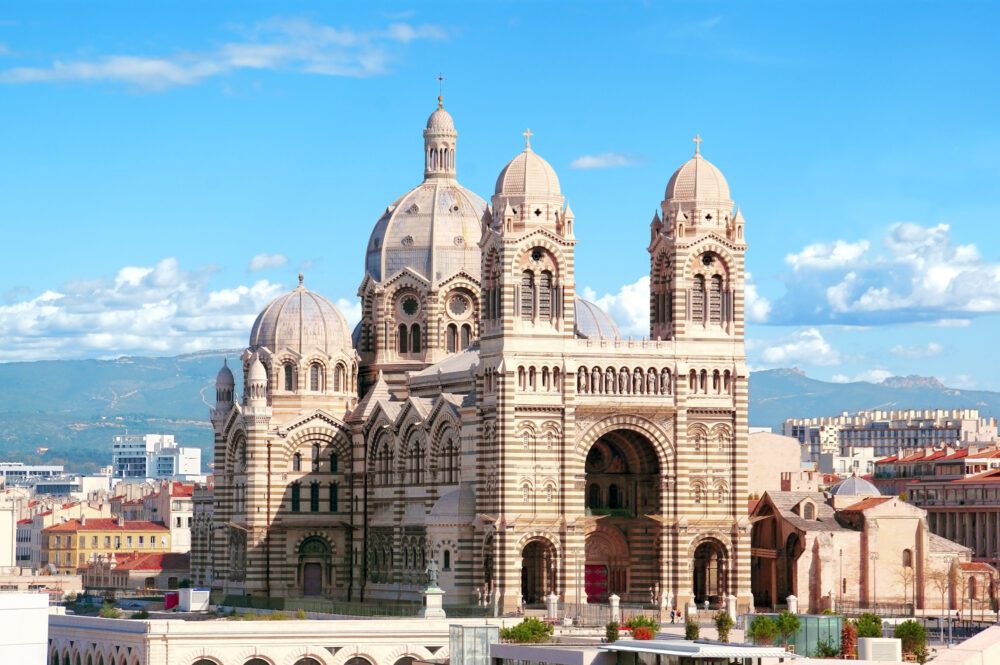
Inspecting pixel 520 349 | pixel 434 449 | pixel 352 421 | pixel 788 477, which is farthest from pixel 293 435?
pixel 788 477

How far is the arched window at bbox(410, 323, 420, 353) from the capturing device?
124125 mm

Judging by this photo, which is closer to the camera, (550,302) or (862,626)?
(862,626)

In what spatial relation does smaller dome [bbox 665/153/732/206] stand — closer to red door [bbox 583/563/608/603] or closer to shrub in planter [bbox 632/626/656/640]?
red door [bbox 583/563/608/603]

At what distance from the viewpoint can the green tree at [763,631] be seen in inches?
3187

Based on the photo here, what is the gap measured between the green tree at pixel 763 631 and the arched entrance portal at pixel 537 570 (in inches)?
914

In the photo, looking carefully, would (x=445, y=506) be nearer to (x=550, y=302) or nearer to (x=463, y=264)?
(x=550, y=302)

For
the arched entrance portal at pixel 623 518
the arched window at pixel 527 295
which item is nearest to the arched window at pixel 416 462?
the arched entrance portal at pixel 623 518

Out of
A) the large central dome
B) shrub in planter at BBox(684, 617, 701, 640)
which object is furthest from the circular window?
shrub in planter at BBox(684, 617, 701, 640)

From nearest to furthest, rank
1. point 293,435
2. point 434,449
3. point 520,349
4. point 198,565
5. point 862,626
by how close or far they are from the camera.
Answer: point 862,626, point 520,349, point 434,449, point 293,435, point 198,565

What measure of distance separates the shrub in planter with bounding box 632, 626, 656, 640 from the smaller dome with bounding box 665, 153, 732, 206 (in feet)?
93.9

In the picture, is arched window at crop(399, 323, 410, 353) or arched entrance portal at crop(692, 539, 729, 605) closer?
arched entrance portal at crop(692, 539, 729, 605)

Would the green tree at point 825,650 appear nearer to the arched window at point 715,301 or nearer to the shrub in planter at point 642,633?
the shrub in planter at point 642,633

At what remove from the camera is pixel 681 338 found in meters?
107

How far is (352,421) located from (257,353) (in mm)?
5994
